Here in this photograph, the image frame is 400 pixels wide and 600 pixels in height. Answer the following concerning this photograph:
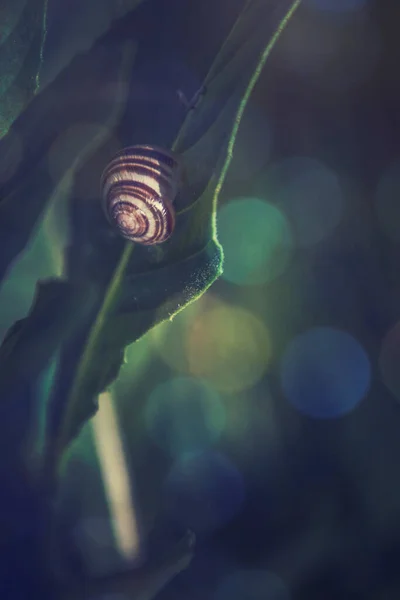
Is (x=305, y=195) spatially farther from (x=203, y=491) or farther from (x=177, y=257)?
(x=203, y=491)

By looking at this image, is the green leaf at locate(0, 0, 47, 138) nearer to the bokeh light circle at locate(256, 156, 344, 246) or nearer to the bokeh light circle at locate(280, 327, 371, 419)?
the bokeh light circle at locate(256, 156, 344, 246)

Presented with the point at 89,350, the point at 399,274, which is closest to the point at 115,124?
the point at 89,350

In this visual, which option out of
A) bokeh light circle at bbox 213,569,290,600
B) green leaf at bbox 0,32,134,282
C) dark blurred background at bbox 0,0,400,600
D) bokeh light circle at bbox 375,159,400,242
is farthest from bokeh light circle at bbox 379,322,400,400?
green leaf at bbox 0,32,134,282

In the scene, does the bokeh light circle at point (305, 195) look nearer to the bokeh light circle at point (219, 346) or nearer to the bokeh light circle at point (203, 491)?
the bokeh light circle at point (219, 346)

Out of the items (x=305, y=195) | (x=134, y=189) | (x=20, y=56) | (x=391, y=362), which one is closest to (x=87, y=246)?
(x=134, y=189)

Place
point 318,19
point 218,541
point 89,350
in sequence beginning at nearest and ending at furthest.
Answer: point 89,350 → point 318,19 → point 218,541

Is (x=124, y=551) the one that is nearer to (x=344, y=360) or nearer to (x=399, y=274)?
(x=344, y=360)
